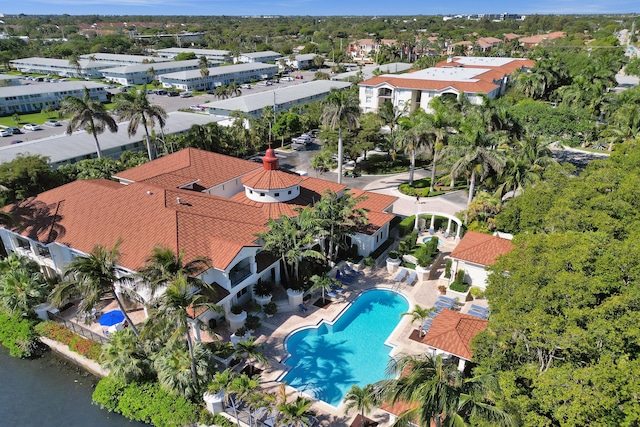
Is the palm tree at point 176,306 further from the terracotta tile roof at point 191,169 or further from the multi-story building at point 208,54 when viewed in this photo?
the multi-story building at point 208,54

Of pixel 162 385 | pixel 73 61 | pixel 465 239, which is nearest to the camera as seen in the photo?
pixel 162 385

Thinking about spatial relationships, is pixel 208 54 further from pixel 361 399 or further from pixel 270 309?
pixel 361 399

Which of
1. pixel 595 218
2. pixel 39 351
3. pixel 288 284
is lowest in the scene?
pixel 39 351

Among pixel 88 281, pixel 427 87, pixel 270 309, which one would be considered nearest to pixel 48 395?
pixel 88 281

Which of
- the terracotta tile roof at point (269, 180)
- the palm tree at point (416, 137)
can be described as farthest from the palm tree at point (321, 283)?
the palm tree at point (416, 137)

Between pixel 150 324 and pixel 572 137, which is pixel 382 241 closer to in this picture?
pixel 150 324

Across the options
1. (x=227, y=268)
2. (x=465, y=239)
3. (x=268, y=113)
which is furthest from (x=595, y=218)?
(x=268, y=113)

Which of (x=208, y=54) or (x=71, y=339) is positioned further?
(x=208, y=54)
